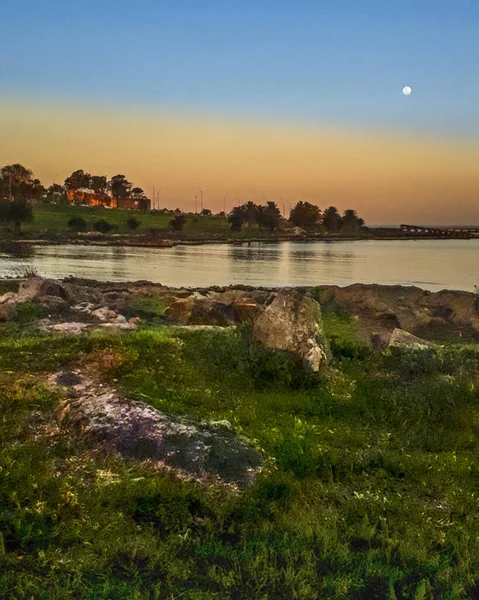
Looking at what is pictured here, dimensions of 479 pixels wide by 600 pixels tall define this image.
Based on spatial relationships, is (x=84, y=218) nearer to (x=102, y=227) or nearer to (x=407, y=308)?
(x=102, y=227)

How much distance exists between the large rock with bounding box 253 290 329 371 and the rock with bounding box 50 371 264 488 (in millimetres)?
3290

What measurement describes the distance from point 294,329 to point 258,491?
5129 mm

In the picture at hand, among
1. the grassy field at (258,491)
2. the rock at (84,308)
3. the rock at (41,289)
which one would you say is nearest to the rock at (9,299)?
the rock at (41,289)

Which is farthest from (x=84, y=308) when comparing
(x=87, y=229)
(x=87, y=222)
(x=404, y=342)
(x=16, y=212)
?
(x=87, y=222)

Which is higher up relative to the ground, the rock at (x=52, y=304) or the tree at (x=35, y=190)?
the tree at (x=35, y=190)

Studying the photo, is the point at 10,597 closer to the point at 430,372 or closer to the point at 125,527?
the point at 125,527

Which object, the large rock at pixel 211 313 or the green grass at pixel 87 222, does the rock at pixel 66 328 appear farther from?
the green grass at pixel 87 222

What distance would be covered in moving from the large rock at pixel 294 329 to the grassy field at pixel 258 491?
503 mm

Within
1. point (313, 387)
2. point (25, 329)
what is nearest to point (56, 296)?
point (25, 329)

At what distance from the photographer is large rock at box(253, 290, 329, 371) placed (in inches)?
455

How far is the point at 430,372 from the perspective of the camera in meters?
11.5

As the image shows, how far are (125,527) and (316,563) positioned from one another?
1.97m

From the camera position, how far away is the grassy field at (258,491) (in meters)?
5.52

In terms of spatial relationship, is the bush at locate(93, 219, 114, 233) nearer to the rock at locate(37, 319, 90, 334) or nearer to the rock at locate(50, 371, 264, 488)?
the rock at locate(37, 319, 90, 334)
